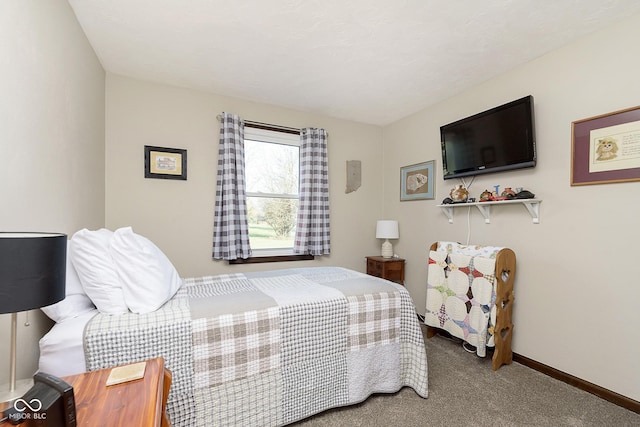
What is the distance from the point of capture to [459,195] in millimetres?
2857

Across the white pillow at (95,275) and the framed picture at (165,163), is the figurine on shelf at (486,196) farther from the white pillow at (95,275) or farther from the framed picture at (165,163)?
the framed picture at (165,163)

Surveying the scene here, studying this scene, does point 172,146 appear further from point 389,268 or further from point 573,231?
point 573,231

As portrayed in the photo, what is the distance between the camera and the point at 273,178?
3.50m

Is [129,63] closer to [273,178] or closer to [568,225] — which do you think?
[273,178]

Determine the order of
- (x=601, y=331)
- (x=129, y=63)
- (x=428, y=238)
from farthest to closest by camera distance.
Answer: (x=428, y=238), (x=129, y=63), (x=601, y=331)

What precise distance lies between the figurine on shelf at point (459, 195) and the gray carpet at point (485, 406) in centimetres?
150

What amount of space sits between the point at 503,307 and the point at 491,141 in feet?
4.67

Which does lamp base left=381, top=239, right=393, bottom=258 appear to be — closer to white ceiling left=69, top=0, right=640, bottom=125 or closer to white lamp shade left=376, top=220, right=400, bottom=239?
white lamp shade left=376, top=220, right=400, bottom=239

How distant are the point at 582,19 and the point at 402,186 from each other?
7.15 ft

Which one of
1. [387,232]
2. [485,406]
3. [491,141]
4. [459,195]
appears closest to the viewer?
[485,406]

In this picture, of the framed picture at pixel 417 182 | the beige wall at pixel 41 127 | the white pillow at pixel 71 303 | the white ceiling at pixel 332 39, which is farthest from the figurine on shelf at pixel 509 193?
the beige wall at pixel 41 127

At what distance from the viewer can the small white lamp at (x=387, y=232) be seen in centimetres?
363

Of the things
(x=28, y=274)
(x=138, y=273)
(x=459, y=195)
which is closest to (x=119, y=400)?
(x=28, y=274)

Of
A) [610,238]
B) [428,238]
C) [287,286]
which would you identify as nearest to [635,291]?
[610,238]
